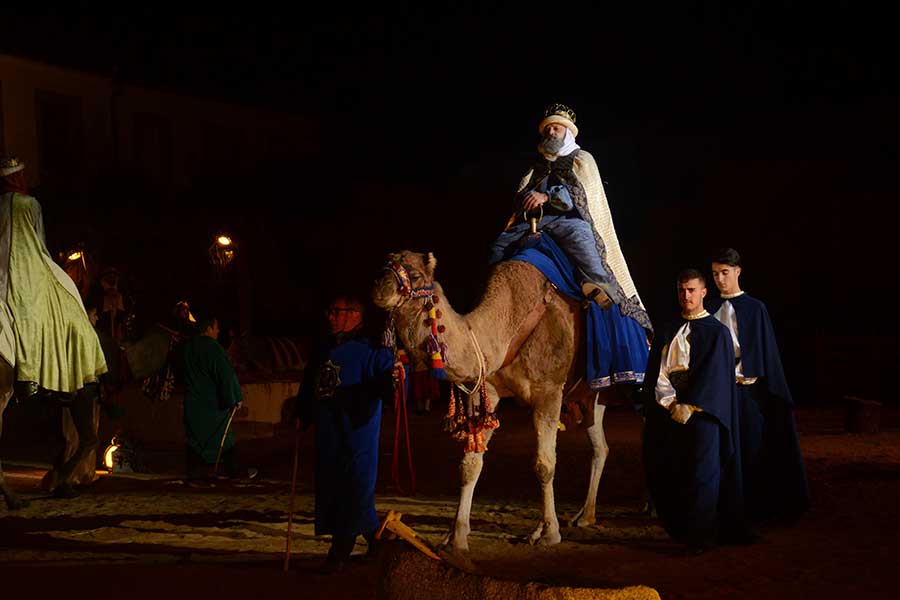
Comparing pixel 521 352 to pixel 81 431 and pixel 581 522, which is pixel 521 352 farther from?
pixel 81 431

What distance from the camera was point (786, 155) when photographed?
27453mm

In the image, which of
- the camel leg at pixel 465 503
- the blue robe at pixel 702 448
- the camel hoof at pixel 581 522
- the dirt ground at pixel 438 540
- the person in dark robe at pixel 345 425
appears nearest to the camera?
the dirt ground at pixel 438 540

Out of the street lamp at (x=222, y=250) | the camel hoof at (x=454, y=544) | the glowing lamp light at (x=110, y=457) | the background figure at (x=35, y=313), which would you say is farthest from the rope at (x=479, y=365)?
the street lamp at (x=222, y=250)

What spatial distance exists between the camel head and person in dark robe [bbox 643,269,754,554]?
1948 millimetres

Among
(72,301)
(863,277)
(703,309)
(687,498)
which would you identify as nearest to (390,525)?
(687,498)

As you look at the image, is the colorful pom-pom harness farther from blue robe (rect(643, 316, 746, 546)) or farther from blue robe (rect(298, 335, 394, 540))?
blue robe (rect(643, 316, 746, 546))

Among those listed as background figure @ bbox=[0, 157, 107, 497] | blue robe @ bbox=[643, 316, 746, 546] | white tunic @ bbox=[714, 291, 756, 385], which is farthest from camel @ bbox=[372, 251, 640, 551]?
background figure @ bbox=[0, 157, 107, 497]

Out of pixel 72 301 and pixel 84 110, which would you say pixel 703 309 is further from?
pixel 84 110

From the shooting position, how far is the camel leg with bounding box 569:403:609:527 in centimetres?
822

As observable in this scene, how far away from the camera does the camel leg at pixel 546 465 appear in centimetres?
740

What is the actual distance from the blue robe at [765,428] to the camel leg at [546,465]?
164 centimetres

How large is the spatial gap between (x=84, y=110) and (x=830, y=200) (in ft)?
67.0

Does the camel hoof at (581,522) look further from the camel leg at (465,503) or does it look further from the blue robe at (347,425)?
the blue robe at (347,425)

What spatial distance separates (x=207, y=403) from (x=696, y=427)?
5867 millimetres
